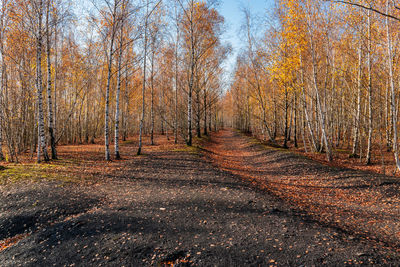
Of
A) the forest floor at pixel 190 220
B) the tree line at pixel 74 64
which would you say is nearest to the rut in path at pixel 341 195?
the forest floor at pixel 190 220

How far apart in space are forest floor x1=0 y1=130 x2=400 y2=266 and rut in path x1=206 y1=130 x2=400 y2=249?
31 mm

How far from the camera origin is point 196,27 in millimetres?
17828

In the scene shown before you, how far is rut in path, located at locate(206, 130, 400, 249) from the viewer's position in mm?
4844

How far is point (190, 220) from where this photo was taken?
190 inches

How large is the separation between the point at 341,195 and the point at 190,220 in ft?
18.0

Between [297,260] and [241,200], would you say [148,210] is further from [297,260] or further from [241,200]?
[297,260]

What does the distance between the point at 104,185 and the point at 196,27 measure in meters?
14.8

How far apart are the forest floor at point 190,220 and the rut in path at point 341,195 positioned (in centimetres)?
3

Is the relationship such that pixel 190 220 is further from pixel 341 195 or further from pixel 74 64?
pixel 74 64

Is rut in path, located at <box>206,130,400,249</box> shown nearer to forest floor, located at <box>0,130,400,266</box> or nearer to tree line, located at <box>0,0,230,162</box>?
forest floor, located at <box>0,130,400,266</box>

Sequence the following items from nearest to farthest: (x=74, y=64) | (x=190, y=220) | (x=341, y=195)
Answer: (x=190, y=220), (x=341, y=195), (x=74, y=64)

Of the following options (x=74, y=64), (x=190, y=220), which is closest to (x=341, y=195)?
(x=190, y=220)

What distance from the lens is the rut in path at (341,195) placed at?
4.84m

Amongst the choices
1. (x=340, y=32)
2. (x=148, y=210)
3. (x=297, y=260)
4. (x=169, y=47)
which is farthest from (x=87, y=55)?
(x=297, y=260)
